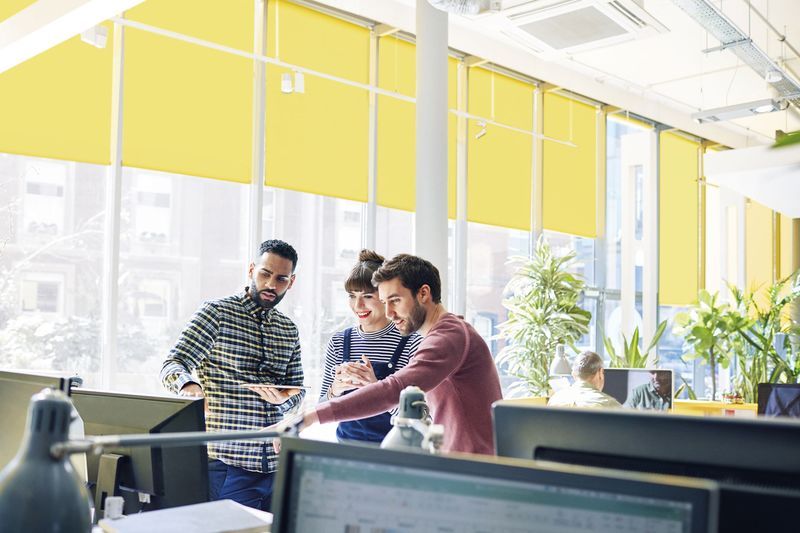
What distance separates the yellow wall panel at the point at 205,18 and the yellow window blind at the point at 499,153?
8.18 feet

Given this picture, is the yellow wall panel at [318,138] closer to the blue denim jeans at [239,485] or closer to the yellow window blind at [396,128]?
the yellow window blind at [396,128]

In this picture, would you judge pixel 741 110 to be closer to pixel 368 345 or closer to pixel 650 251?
pixel 650 251

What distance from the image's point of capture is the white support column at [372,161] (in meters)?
7.00

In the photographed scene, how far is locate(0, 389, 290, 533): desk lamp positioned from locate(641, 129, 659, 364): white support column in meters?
9.20

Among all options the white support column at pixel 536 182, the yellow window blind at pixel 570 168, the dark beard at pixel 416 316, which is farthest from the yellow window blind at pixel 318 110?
the dark beard at pixel 416 316

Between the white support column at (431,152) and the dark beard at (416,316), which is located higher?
the white support column at (431,152)

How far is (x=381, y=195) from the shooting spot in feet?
23.2

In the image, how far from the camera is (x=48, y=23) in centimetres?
318

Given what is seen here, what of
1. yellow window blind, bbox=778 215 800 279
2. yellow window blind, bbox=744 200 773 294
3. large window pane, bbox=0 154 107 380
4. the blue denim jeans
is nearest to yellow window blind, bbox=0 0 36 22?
large window pane, bbox=0 154 107 380

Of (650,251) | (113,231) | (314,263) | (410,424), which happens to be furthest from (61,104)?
(650,251)

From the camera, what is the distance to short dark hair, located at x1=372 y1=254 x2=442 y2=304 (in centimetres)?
249

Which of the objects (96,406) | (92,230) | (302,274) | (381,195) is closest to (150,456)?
(96,406)

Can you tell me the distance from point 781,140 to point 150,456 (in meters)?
1.65

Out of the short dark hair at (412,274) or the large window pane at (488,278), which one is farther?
the large window pane at (488,278)
